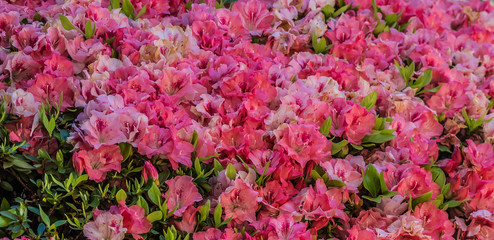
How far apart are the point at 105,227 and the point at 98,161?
0.20 m

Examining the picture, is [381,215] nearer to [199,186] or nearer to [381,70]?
[199,186]

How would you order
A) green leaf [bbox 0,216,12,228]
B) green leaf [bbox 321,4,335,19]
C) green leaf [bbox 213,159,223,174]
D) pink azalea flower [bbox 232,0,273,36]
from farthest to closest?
green leaf [bbox 321,4,335,19], pink azalea flower [bbox 232,0,273,36], green leaf [bbox 213,159,223,174], green leaf [bbox 0,216,12,228]

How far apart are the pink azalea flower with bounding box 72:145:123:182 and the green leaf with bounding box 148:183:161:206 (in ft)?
0.35

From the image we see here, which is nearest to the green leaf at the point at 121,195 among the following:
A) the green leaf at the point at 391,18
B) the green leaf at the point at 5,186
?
the green leaf at the point at 5,186

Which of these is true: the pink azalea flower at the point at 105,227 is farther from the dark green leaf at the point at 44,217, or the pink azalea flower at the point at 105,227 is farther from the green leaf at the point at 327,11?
the green leaf at the point at 327,11

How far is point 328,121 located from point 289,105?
147 mm

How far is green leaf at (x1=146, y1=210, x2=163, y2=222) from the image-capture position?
1575 millimetres

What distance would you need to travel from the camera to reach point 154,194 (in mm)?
→ 1620

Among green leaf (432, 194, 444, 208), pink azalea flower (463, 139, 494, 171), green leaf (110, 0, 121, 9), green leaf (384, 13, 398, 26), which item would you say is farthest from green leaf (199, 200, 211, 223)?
green leaf (384, 13, 398, 26)

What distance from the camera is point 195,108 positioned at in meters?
1.90

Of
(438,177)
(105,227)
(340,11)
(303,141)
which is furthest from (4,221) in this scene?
(340,11)

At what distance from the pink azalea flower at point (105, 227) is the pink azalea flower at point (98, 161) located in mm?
116

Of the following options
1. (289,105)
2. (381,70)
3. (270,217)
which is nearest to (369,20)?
(381,70)

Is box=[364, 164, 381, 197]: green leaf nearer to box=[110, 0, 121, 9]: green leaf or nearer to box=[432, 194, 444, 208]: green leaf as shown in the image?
box=[432, 194, 444, 208]: green leaf
